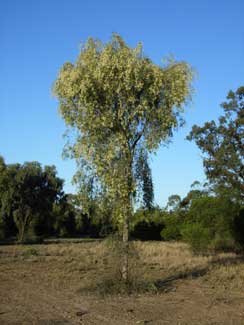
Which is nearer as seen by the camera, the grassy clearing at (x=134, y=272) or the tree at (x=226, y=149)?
the grassy clearing at (x=134, y=272)

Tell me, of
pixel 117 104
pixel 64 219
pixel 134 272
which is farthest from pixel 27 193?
pixel 117 104

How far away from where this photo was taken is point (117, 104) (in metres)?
13.6

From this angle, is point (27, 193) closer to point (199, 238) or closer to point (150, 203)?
point (199, 238)

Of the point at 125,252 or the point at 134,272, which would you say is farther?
the point at 134,272

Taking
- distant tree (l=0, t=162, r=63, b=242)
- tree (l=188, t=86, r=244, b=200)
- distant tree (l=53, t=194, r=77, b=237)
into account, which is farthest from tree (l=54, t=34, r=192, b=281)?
distant tree (l=53, t=194, r=77, b=237)

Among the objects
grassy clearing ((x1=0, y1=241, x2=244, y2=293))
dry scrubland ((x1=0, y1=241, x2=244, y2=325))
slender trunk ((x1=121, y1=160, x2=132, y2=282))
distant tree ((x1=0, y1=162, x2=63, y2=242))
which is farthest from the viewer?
distant tree ((x1=0, y1=162, x2=63, y2=242))

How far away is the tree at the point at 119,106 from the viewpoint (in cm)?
1300

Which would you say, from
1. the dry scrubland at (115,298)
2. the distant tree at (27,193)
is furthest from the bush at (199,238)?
the distant tree at (27,193)

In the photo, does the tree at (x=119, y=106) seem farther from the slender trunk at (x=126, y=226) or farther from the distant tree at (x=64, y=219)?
the distant tree at (x=64, y=219)

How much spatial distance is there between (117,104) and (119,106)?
4.3 inches

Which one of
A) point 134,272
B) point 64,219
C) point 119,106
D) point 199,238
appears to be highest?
point 64,219

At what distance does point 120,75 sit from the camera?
13.1 metres

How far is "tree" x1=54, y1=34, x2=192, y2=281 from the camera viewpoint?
512 inches

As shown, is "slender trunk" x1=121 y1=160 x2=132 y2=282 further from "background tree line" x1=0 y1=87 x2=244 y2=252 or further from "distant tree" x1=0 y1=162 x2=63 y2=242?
"distant tree" x1=0 y1=162 x2=63 y2=242
